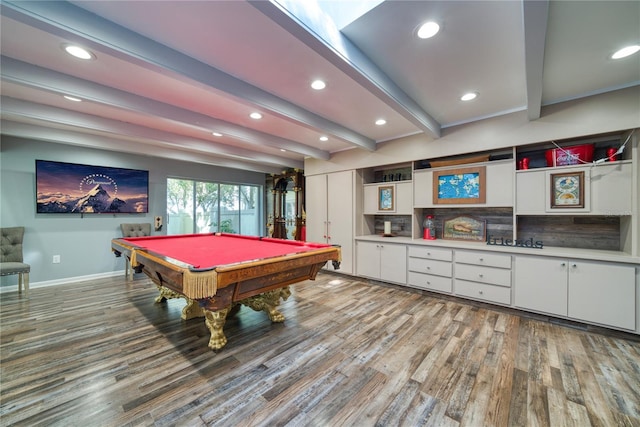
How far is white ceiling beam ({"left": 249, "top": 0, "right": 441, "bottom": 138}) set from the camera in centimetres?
133

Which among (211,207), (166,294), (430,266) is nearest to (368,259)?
(430,266)

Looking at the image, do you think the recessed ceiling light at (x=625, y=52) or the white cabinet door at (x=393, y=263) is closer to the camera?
the recessed ceiling light at (x=625, y=52)

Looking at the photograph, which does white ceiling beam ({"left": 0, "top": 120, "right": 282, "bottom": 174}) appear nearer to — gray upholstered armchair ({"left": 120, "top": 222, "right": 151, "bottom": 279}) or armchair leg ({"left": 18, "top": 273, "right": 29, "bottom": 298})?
gray upholstered armchair ({"left": 120, "top": 222, "right": 151, "bottom": 279})

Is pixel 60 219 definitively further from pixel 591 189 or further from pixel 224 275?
pixel 591 189

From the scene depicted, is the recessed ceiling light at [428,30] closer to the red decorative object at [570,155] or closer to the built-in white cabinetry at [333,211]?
the red decorative object at [570,155]

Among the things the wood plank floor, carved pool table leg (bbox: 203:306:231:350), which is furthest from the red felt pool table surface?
the wood plank floor

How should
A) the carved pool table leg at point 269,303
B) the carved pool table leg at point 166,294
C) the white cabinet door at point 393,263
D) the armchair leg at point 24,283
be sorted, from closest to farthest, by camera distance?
the carved pool table leg at point 269,303, the carved pool table leg at point 166,294, the armchair leg at point 24,283, the white cabinet door at point 393,263

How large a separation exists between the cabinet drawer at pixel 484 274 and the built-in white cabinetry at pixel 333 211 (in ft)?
5.90

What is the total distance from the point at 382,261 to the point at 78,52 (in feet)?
13.7

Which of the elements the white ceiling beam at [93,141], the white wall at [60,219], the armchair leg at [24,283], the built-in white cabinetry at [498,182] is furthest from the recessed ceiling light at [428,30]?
the armchair leg at [24,283]

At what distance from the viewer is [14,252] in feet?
11.8

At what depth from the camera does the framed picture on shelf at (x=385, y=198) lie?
14.0 ft

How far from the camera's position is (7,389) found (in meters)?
1.72

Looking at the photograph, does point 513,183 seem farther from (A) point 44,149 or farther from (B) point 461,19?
(A) point 44,149
